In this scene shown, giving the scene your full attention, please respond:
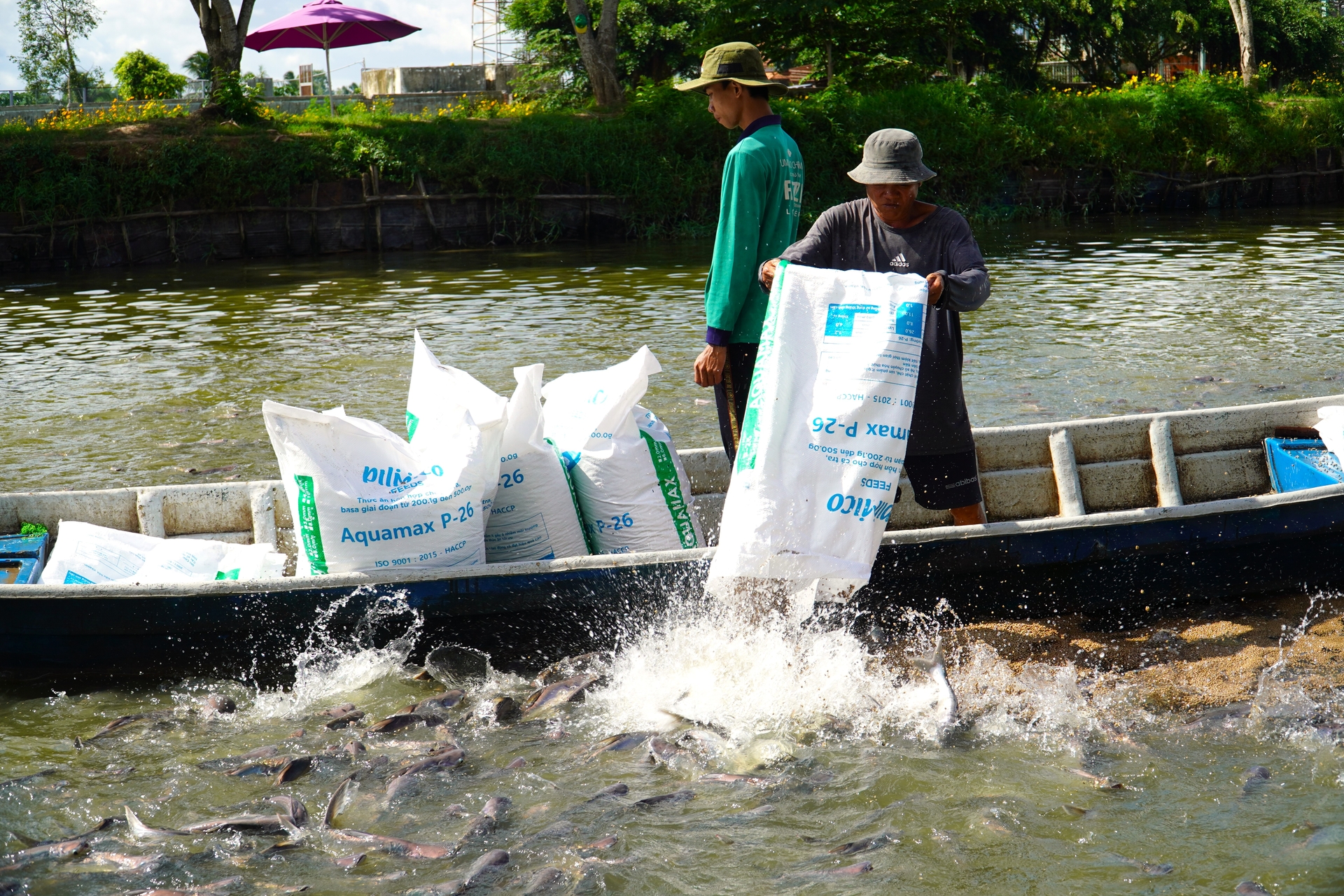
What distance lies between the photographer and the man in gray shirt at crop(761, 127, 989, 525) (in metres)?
3.92

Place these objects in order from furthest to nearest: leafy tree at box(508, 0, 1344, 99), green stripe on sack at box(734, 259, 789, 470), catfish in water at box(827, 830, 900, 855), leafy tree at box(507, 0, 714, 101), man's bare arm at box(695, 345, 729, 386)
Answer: leafy tree at box(507, 0, 714, 101)
leafy tree at box(508, 0, 1344, 99)
man's bare arm at box(695, 345, 729, 386)
green stripe on sack at box(734, 259, 789, 470)
catfish in water at box(827, 830, 900, 855)

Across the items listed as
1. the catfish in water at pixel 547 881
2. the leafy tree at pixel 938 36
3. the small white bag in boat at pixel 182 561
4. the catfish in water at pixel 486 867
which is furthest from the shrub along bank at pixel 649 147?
the catfish in water at pixel 547 881

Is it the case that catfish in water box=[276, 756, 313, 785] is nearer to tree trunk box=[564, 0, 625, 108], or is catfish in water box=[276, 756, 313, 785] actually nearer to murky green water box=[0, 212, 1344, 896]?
murky green water box=[0, 212, 1344, 896]

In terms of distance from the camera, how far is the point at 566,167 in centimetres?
2058

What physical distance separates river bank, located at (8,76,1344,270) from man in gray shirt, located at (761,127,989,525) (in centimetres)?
1654

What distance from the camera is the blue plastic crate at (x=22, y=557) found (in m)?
4.66

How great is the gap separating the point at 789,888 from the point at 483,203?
18598 millimetres

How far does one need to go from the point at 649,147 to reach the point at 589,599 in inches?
688

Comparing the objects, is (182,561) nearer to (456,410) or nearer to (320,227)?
(456,410)

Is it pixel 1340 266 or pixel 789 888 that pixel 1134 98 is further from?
pixel 789 888

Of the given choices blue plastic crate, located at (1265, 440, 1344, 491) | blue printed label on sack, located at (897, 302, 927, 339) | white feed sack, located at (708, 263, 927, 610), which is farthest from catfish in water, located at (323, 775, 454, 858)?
blue plastic crate, located at (1265, 440, 1344, 491)

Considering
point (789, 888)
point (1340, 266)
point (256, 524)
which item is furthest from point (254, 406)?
point (1340, 266)

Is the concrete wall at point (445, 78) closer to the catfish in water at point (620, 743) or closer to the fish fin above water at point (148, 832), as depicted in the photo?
the catfish in water at point (620, 743)

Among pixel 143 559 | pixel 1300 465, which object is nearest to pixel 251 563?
pixel 143 559
